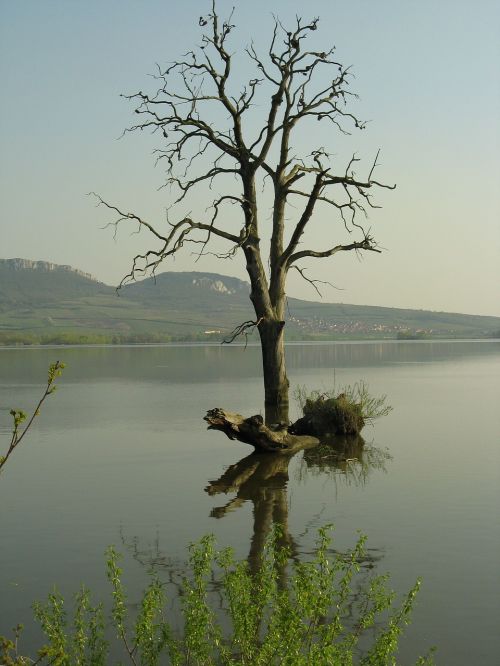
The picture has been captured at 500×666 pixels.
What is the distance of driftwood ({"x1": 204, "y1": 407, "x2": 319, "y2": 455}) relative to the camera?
19.5 m

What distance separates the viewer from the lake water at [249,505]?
9594 millimetres

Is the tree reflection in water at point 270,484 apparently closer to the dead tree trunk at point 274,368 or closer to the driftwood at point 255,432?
the driftwood at point 255,432

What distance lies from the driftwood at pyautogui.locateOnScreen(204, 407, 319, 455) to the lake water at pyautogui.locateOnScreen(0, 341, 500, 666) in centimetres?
57

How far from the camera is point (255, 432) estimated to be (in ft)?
65.7

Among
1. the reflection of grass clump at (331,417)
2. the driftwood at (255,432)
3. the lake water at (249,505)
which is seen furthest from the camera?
the reflection of grass clump at (331,417)

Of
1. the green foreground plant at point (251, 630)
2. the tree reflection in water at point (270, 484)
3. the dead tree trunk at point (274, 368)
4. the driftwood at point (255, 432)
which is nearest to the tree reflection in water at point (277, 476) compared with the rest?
the tree reflection in water at point (270, 484)

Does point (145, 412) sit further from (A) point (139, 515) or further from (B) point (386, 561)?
(B) point (386, 561)

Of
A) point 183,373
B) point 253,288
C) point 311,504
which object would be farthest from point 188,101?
point 183,373

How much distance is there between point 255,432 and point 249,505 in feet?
18.7

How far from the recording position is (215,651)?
791 cm

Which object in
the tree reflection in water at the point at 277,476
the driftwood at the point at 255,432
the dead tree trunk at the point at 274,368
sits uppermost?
the dead tree trunk at the point at 274,368

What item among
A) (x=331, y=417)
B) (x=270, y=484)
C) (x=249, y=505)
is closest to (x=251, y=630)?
(x=249, y=505)

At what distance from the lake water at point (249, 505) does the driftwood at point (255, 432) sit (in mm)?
571

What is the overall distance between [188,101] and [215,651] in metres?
21.0
